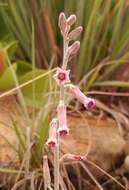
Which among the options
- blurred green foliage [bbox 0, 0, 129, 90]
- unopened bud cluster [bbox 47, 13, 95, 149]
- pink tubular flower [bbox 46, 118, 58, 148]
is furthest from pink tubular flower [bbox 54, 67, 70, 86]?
blurred green foliage [bbox 0, 0, 129, 90]

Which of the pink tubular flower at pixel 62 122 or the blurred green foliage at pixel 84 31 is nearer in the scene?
the pink tubular flower at pixel 62 122

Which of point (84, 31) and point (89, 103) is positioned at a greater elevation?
point (84, 31)

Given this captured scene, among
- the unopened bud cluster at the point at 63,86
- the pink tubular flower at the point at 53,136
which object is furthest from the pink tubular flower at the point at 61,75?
the pink tubular flower at the point at 53,136

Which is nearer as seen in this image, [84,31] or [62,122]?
[62,122]

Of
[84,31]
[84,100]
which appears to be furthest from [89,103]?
[84,31]

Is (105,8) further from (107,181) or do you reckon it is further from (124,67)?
(107,181)

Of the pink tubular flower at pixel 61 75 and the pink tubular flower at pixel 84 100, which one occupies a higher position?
the pink tubular flower at pixel 61 75

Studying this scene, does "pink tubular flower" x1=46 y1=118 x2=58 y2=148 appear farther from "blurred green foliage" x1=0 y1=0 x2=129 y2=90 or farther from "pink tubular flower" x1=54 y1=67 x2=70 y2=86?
"blurred green foliage" x1=0 y1=0 x2=129 y2=90

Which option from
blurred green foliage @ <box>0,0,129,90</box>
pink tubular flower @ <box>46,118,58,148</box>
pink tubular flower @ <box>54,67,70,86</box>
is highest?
blurred green foliage @ <box>0,0,129,90</box>

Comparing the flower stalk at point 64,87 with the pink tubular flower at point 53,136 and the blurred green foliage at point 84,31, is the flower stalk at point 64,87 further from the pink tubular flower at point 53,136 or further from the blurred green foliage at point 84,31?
the blurred green foliage at point 84,31

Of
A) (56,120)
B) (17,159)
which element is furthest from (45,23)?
(56,120)

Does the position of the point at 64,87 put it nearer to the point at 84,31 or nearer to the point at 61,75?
the point at 61,75
